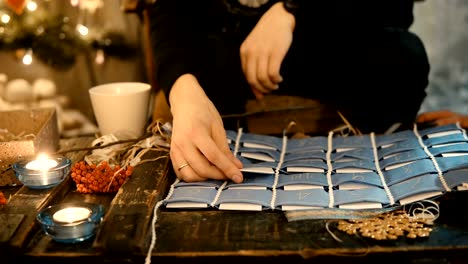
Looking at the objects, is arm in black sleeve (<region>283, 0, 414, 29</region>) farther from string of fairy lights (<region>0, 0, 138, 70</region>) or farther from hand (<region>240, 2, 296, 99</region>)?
string of fairy lights (<region>0, 0, 138, 70</region>)

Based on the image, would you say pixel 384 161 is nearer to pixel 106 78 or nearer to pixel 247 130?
pixel 247 130

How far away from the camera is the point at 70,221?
0.69 meters

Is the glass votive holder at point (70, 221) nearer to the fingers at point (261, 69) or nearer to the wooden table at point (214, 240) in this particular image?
the wooden table at point (214, 240)

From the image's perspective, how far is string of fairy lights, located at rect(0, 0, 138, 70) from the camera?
72.1 inches

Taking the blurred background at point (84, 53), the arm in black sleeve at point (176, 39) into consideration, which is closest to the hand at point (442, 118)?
the arm in black sleeve at point (176, 39)

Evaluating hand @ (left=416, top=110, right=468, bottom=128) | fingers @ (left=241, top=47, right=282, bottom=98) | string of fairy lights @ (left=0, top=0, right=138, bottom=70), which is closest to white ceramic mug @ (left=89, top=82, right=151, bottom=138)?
fingers @ (left=241, top=47, right=282, bottom=98)

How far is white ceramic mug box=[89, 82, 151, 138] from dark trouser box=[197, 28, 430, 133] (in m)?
0.15

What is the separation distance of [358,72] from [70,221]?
738mm

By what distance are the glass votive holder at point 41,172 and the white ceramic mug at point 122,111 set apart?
0.24 m

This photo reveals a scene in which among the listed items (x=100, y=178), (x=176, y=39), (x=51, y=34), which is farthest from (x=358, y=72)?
(x=51, y=34)

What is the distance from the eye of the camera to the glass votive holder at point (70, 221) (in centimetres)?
68

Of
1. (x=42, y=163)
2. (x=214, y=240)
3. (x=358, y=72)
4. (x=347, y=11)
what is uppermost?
(x=347, y=11)

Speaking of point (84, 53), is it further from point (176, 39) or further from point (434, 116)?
point (434, 116)

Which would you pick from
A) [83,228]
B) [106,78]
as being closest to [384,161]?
[83,228]
